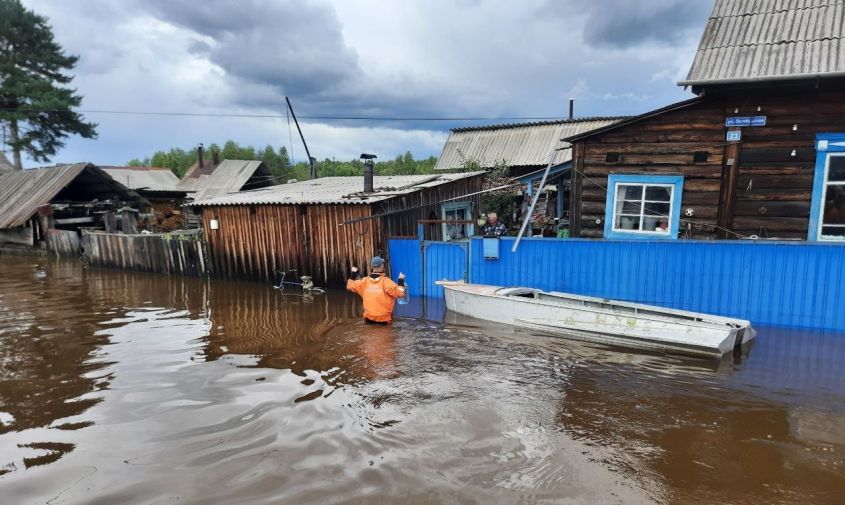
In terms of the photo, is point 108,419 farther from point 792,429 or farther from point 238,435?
point 792,429

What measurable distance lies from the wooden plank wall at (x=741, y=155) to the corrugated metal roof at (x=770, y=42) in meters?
0.54

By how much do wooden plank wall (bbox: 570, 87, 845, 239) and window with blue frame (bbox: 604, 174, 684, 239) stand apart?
19 centimetres

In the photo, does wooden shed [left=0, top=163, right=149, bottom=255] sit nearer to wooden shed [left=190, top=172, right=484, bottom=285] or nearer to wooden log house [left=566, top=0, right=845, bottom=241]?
wooden shed [left=190, top=172, right=484, bottom=285]

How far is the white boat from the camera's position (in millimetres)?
7408

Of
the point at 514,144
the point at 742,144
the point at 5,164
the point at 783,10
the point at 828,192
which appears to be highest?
the point at 783,10

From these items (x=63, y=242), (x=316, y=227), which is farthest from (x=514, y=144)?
(x=63, y=242)

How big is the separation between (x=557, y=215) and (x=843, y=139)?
8579 mm

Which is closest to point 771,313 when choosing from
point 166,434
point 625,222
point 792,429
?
point 625,222

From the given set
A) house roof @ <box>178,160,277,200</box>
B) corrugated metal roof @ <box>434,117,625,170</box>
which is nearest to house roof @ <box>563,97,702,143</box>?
corrugated metal roof @ <box>434,117,625,170</box>

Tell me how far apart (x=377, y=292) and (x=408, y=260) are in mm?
3278

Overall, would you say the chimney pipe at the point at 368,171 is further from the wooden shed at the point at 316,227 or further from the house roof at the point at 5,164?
the house roof at the point at 5,164

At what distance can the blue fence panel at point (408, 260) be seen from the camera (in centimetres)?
1173

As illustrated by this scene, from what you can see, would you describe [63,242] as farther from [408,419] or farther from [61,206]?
[408,419]

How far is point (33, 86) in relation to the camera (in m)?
31.0
